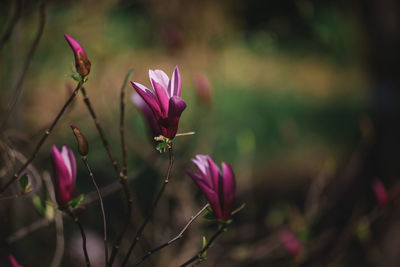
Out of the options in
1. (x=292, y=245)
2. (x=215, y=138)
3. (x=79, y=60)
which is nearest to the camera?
(x=79, y=60)

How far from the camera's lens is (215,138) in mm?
3980

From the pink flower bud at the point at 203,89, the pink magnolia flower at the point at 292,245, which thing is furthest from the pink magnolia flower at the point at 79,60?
the pink magnolia flower at the point at 292,245

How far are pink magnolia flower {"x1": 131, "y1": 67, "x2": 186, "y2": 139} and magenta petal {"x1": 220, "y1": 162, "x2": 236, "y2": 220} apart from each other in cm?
10

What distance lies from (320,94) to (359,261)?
691 centimetres

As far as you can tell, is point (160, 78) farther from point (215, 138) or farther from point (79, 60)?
point (215, 138)

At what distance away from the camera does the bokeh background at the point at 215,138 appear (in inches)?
52.1

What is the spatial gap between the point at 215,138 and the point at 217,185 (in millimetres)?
3318

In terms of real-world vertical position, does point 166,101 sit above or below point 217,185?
above

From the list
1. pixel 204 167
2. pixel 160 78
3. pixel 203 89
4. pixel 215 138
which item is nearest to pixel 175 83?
pixel 160 78

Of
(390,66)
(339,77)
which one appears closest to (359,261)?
(390,66)

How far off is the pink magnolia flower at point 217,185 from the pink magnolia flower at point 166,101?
0.07m

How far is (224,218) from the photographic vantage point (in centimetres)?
67

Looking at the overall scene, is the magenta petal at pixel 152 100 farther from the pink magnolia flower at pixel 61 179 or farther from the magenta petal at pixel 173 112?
the pink magnolia flower at pixel 61 179

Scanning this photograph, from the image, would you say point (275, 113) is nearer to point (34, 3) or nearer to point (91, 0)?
point (91, 0)
